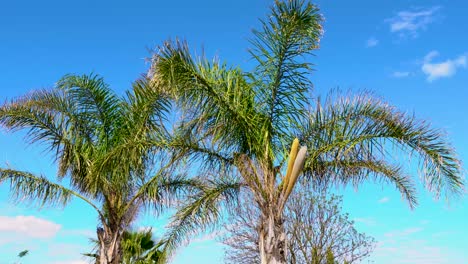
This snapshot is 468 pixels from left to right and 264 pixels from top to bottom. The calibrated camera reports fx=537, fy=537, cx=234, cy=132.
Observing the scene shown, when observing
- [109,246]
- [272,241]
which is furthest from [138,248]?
[272,241]

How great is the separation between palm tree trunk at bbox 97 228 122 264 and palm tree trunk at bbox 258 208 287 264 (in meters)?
4.51

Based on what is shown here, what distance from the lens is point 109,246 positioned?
488 inches

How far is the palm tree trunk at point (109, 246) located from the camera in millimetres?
12336

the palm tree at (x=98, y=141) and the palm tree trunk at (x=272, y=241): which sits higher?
the palm tree at (x=98, y=141)

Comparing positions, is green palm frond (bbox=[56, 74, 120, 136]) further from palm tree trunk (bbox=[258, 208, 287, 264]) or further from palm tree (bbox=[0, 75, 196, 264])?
palm tree trunk (bbox=[258, 208, 287, 264])

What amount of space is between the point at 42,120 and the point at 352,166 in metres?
7.48

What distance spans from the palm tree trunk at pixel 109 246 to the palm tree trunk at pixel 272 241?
4.51 meters

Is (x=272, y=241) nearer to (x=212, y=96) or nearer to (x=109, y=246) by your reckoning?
(x=212, y=96)

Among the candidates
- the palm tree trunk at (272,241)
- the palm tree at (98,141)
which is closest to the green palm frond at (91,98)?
the palm tree at (98,141)

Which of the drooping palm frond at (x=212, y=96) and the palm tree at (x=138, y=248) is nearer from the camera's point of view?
the drooping palm frond at (x=212, y=96)

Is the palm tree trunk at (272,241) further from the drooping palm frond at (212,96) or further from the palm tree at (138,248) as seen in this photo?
the palm tree at (138,248)

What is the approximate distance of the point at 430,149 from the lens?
9.17m

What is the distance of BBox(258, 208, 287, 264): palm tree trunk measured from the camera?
910 cm

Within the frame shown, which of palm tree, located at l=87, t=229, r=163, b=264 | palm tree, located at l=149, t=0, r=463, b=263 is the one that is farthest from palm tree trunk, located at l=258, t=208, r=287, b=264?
palm tree, located at l=87, t=229, r=163, b=264
